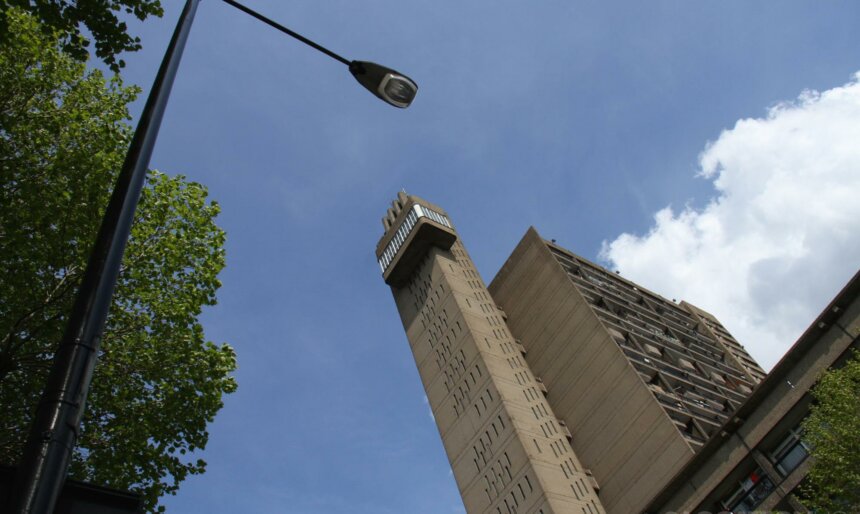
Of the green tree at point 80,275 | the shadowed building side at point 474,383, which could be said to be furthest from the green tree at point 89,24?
the shadowed building side at point 474,383

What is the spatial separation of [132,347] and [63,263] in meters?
2.50

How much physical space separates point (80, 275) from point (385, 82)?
34.8 ft

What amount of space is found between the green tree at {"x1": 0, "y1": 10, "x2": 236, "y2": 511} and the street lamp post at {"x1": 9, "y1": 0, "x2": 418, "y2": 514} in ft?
34.8

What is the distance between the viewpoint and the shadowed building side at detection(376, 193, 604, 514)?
5497 cm

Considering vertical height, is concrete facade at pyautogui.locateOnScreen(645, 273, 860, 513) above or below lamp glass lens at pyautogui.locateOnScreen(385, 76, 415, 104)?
above

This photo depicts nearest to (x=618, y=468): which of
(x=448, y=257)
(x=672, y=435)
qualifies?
(x=672, y=435)

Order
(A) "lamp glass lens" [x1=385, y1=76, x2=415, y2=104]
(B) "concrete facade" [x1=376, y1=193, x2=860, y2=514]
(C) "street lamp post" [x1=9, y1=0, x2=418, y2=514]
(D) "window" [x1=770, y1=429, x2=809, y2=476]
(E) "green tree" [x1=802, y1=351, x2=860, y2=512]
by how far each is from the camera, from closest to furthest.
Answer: (C) "street lamp post" [x1=9, y1=0, x2=418, y2=514], (A) "lamp glass lens" [x1=385, y1=76, x2=415, y2=104], (E) "green tree" [x1=802, y1=351, x2=860, y2=512], (D) "window" [x1=770, y1=429, x2=809, y2=476], (B) "concrete facade" [x1=376, y1=193, x2=860, y2=514]

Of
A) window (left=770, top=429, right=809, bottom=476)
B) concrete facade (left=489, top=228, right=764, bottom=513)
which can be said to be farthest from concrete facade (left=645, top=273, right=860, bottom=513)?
concrete facade (left=489, top=228, right=764, bottom=513)

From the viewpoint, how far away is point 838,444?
22047mm

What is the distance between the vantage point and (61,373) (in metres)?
3.77

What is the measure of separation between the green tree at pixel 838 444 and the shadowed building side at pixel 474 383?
30.7 meters

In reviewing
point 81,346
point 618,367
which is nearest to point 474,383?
point 618,367

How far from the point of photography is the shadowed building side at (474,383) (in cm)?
5497

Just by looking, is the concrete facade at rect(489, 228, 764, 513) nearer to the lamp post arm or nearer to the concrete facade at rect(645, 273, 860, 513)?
the concrete facade at rect(645, 273, 860, 513)
